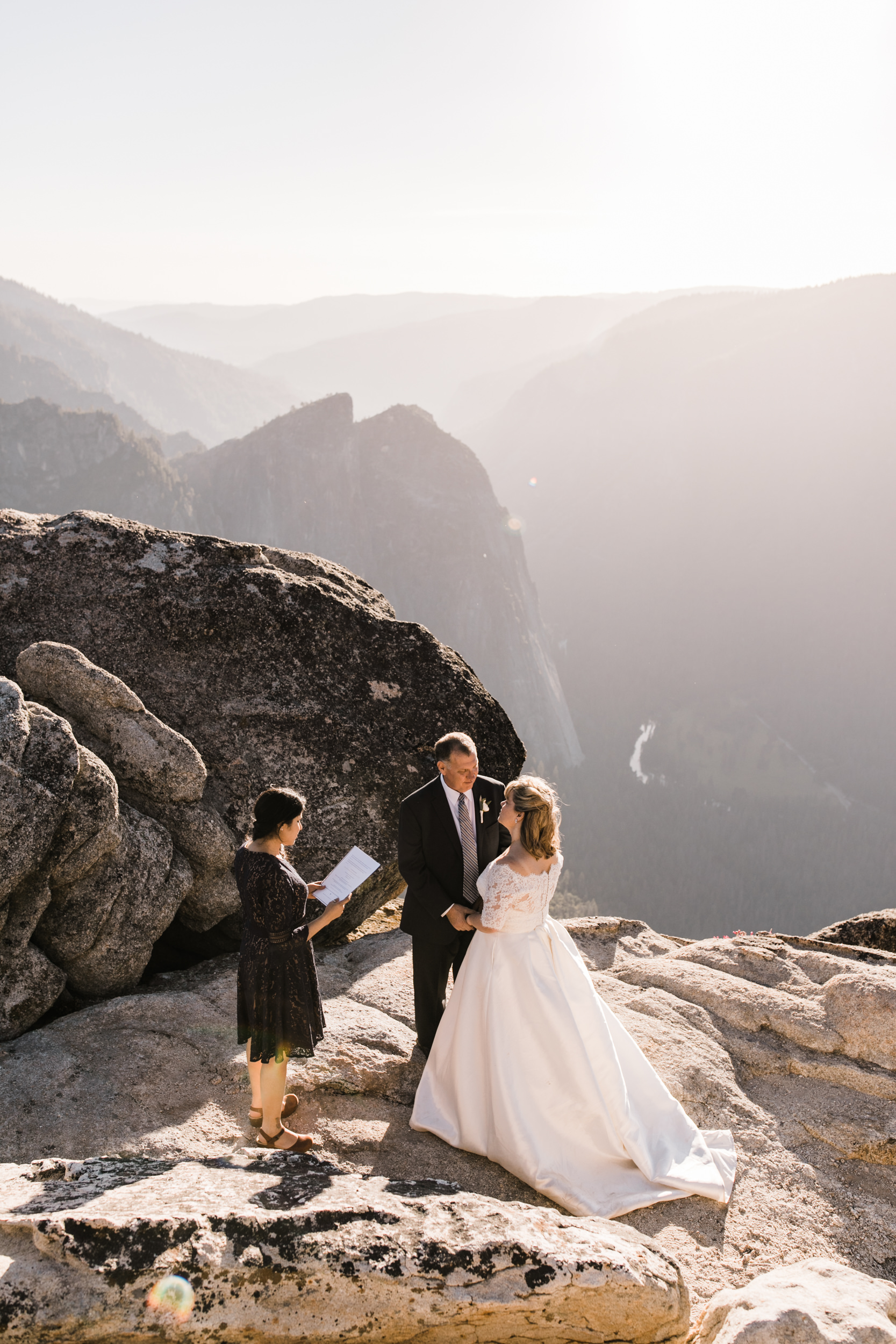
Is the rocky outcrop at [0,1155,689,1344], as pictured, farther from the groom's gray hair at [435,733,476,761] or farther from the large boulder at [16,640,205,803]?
the large boulder at [16,640,205,803]

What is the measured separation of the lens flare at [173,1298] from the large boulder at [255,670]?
180 inches

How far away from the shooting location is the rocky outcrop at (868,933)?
9047 millimetres

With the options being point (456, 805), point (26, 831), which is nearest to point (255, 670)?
point (26, 831)

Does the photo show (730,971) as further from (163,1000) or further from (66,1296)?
(66,1296)

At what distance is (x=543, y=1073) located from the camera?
191 inches

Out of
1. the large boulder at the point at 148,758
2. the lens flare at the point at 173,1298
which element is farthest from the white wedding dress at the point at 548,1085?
the large boulder at the point at 148,758

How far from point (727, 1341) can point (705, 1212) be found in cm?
155

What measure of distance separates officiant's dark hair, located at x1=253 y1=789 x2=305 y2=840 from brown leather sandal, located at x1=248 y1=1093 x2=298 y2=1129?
1709mm

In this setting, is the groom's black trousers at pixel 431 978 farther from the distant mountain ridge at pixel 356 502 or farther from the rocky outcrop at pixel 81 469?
the rocky outcrop at pixel 81 469

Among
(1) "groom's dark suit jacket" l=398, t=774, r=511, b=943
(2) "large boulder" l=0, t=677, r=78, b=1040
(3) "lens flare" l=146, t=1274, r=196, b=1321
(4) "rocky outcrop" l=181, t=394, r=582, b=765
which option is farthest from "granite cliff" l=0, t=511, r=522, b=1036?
(4) "rocky outcrop" l=181, t=394, r=582, b=765

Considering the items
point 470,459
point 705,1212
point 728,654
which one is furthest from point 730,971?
point 728,654

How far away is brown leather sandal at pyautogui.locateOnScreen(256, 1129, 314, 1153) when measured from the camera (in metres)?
4.53

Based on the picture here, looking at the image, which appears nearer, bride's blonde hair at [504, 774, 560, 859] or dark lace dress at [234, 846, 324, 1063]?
dark lace dress at [234, 846, 324, 1063]

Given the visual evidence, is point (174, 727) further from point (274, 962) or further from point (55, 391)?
point (55, 391)
